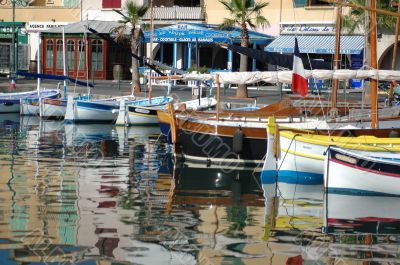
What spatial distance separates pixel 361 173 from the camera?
74.1ft

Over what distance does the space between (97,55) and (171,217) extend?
47.8m

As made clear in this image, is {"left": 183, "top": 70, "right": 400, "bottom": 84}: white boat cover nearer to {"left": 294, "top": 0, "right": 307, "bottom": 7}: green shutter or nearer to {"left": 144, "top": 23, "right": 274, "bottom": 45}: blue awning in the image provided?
{"left": 144, "top": 23, "right": 274, "bottom": 45}: blue awning

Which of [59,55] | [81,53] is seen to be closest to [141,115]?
[81,53]

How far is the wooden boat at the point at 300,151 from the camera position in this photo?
2447cm

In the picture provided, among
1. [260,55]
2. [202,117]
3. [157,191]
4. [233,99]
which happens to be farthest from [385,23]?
[157,191]

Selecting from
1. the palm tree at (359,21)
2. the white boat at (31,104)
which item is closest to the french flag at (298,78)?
the white boat at (31,104)

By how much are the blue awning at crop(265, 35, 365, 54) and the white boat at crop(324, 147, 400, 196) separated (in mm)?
30553

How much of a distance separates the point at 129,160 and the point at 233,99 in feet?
60.6

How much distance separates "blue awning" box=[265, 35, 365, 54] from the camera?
174 feet

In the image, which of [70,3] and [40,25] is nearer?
[40,25]

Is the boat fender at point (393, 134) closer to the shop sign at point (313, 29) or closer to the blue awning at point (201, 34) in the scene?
the shop sign at point (313, 29)

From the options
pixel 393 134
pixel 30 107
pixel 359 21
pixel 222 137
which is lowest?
pixel 30 107

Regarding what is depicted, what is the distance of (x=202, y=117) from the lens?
97.5 feet

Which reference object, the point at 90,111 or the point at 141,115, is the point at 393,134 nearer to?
the point at 141,115
